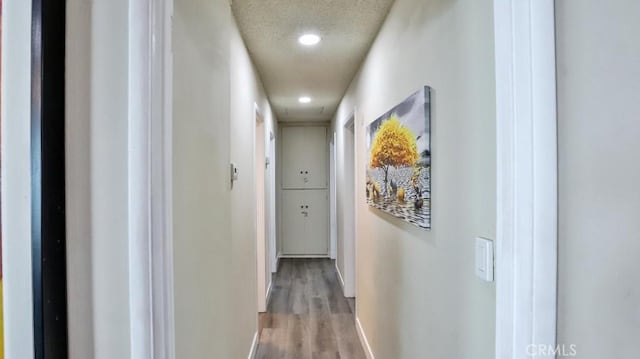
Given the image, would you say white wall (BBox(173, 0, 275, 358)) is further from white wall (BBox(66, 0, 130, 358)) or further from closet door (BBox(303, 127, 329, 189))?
closet door (BBox(303, 127, 329, 189))

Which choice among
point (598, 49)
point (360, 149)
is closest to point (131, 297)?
point (598, 49)

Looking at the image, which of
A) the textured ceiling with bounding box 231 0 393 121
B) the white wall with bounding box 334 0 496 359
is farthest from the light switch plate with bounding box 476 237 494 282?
the textured ceiling with bounding box 231 0 393 121

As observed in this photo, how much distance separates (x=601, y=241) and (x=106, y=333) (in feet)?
3.23

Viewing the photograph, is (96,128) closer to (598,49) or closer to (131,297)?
(131,297)

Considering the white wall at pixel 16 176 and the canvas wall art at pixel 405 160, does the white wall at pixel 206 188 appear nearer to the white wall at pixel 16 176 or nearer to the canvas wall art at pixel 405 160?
the white wall at pixel 16 176

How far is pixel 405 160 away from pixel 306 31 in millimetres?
1273

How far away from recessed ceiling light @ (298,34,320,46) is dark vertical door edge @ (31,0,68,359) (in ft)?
6.39

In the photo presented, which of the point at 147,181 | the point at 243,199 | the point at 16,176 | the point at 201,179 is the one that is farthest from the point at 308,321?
the point at 16,176

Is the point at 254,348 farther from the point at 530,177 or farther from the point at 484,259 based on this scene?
the point at 530,177

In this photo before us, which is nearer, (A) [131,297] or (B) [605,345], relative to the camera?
(B) [605,345]

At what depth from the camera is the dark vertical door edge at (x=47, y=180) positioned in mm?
625

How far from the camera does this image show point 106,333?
73cm

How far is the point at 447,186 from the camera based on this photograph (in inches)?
48.3

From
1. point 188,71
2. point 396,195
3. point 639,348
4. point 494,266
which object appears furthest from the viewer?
point 396,195
